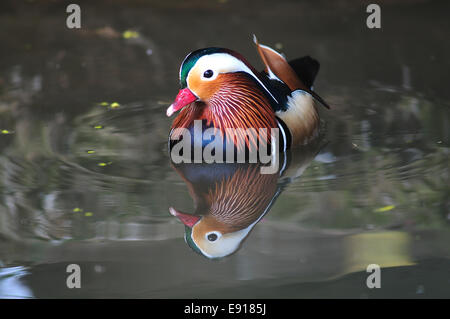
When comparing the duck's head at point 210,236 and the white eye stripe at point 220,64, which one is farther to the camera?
the white eye stripe at point 220,64

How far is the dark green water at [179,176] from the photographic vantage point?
3816mm

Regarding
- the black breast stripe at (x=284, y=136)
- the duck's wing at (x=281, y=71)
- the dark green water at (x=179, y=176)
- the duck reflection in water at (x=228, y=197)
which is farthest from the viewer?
the duck's wing at (x=281, y=71)

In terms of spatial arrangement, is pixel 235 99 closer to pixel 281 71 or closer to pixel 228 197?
pixel 281 71

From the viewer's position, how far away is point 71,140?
5.50 meters

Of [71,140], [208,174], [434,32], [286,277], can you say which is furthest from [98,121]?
[434,32]

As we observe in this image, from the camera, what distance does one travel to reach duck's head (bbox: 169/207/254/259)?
13.2 ft

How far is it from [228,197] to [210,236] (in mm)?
502

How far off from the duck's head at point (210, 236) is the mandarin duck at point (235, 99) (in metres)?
0.80

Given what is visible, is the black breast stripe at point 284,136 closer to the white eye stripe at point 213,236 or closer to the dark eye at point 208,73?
the dark eye at point 208,73

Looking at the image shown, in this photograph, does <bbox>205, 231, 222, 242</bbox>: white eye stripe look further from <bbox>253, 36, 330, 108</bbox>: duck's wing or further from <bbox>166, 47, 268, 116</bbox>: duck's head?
<bbox>253, 36, 330, 108</bbox>: duck's wing

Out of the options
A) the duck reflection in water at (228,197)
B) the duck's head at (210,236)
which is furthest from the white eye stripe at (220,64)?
the duck's head at (210,236)

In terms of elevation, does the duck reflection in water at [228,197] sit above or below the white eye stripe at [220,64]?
below

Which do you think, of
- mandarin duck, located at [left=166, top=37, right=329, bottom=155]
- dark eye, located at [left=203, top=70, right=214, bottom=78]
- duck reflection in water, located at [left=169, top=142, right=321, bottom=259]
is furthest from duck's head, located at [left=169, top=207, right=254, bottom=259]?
dark eye, located at [left=203, top=70, right=214, bottom=78]

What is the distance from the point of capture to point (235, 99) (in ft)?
16.5
